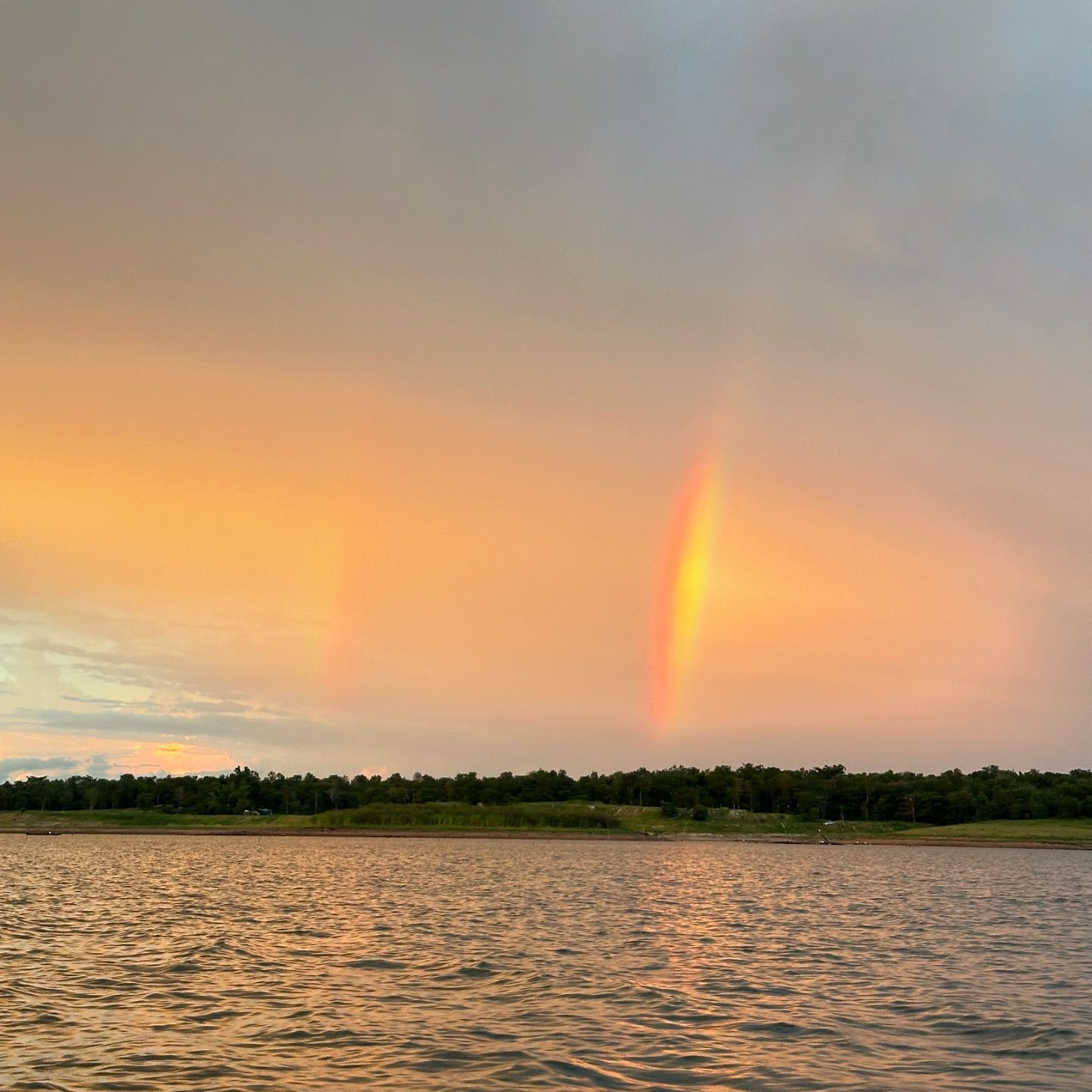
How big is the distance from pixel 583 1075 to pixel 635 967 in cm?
1724

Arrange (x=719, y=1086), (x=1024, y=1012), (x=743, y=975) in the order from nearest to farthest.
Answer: (x=719, y=1086) → (x=1024, y=1012) → (x=743, y=975)

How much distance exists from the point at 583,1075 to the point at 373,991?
1202 cm

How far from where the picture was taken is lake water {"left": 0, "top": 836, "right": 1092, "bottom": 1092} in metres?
23.0

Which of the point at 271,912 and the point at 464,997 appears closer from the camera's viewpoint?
the point at 464,997

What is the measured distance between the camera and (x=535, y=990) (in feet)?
109

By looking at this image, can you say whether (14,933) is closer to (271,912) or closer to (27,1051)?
(271,912)

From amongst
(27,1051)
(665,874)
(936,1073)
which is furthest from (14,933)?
(665,874)

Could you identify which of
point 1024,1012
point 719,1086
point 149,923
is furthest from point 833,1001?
point 149,923

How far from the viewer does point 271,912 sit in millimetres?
58406

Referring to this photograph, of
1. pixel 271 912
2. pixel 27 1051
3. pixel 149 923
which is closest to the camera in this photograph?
pixel 27 1051

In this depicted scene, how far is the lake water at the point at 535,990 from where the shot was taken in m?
23.0

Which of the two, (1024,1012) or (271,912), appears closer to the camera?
(1024,1012)

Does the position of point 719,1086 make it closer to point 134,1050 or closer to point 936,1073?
point 936,1073

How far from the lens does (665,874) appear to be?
106250mm
